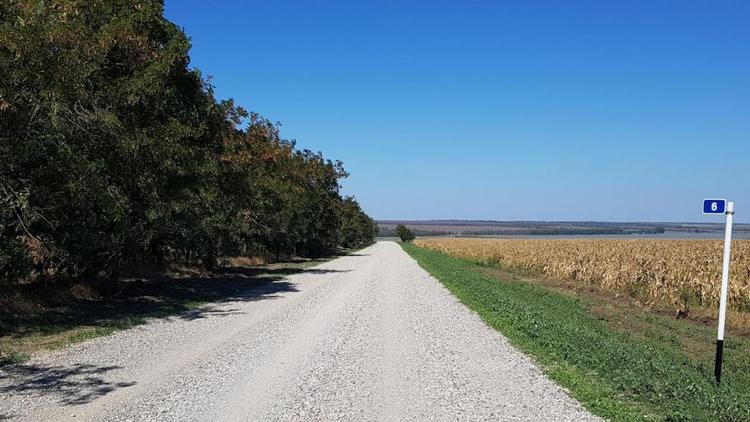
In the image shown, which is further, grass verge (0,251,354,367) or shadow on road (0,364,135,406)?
grass verge (0,251,354,367)

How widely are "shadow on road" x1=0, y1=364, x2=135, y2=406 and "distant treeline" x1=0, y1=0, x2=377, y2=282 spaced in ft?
A: 10.9

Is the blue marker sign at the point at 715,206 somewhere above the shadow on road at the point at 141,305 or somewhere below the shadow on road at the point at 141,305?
above

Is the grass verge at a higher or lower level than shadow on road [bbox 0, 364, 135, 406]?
lower

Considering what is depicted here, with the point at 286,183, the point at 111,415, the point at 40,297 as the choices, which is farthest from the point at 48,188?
the point at 286,183

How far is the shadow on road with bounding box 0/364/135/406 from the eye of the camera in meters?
6.93

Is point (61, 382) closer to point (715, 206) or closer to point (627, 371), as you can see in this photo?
point (627, 371)

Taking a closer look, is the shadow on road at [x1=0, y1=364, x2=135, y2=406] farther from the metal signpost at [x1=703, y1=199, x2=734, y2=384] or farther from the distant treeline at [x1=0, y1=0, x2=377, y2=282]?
the metal signpost at [x1=703, y1=199, x2=734, y2=384]

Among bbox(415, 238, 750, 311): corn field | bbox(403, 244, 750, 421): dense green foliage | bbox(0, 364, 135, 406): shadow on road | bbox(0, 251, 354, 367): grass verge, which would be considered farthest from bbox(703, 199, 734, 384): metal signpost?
bbox(0, 251, 354, 367): grass verge

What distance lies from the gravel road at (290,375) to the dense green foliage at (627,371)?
39 centimetres

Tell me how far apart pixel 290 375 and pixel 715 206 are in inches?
258

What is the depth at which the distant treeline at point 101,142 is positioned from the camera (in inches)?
436

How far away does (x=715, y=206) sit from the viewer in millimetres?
8000

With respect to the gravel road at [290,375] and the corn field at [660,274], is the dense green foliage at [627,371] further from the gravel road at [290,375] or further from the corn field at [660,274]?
the corn field at [660,274]

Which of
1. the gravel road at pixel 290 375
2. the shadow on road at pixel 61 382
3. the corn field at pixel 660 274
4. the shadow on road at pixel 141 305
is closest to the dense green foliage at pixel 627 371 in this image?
the gravel road at pixel 290 375
